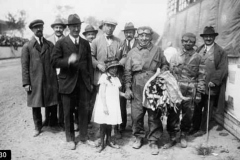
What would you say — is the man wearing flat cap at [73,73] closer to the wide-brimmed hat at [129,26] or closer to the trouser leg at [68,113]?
the trouser leg at [68,113]

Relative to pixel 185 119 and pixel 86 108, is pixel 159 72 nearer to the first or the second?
pixel 185 119

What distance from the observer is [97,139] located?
187 inches

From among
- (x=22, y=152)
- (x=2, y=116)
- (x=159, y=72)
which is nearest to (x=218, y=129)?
(x=159, y=72)

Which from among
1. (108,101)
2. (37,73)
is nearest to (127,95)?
(108,101)

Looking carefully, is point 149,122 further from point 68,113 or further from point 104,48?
A: point 104,48

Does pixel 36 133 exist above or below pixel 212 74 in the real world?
below

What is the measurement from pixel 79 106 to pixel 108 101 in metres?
0.68

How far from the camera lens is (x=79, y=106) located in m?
4.48

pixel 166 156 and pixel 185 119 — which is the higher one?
pixel 185 119

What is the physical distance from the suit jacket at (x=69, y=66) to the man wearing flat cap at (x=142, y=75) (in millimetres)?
795

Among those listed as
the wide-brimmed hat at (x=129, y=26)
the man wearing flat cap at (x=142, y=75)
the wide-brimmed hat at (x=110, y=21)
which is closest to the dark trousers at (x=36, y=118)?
the man wearing flat cap at (x=142, y=75)

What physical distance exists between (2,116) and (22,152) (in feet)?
7.45

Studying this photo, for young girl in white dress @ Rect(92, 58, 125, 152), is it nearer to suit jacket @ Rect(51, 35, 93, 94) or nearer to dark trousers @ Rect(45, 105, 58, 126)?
suit jacket @ Rect(51, 35, 93, 94)

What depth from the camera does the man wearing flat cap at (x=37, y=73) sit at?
4762 mm
